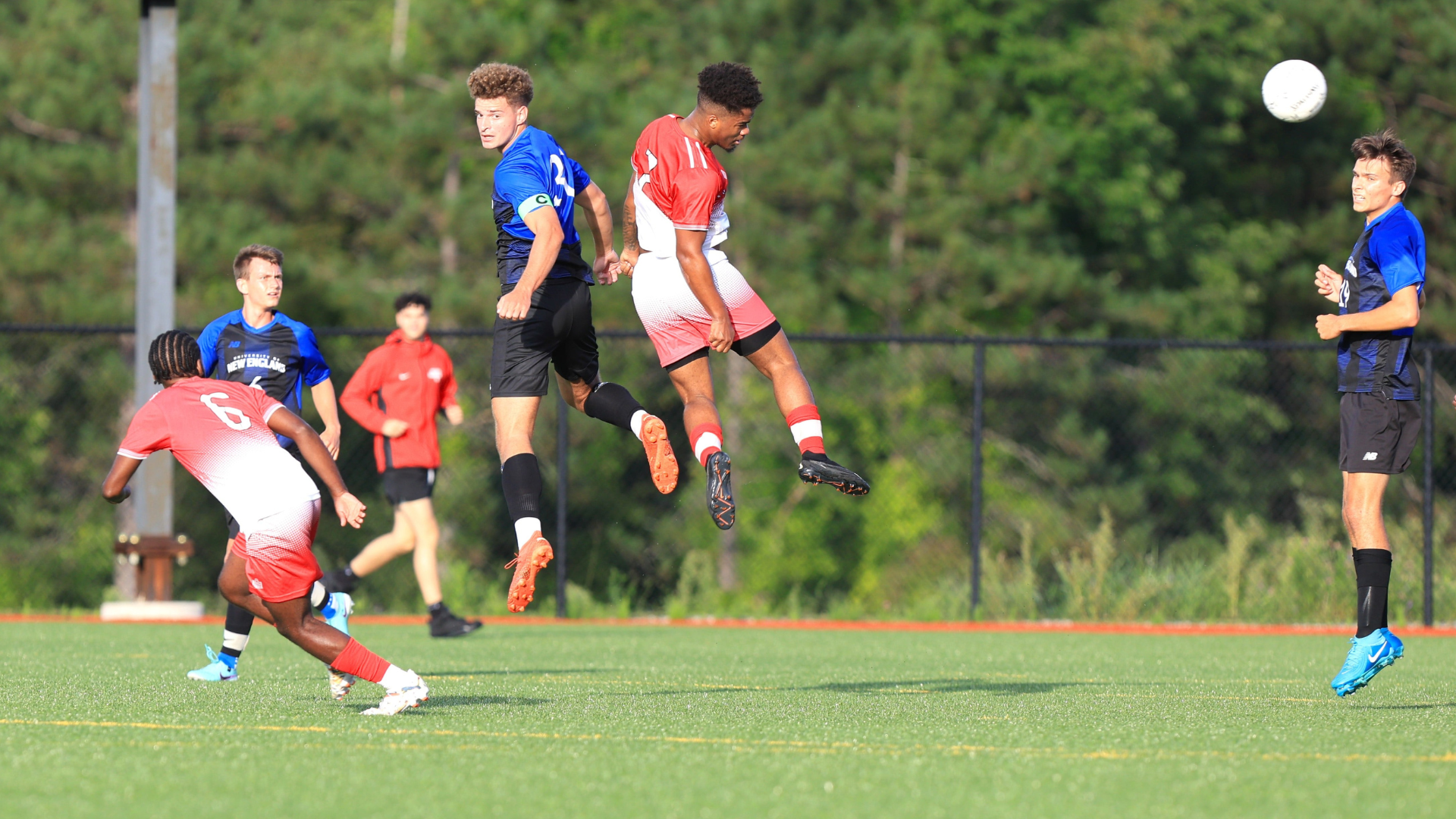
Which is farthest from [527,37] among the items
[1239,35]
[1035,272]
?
[1239,35]

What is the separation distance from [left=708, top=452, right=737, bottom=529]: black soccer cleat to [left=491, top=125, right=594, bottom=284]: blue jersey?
1.09m

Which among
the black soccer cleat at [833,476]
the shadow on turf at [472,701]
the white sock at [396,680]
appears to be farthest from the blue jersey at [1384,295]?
the white sock at [396,680]

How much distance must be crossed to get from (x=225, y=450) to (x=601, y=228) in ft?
7.20

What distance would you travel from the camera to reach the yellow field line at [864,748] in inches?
208

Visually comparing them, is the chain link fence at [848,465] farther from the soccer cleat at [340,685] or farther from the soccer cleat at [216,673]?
the soccer cleat at [340,685]

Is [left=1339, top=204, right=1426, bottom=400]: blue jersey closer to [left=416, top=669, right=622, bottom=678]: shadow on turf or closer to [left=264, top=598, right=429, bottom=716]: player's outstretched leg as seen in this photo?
[left=416, top=669, right=622, bottom=678]: shadow on turf

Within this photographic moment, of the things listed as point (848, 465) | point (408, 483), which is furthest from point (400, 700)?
point (848, 465)

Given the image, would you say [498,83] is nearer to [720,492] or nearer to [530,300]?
[530,300]

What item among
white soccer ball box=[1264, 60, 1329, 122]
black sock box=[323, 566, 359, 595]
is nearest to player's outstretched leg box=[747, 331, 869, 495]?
white soccer ball box=[1264, 60, 1329, 122]

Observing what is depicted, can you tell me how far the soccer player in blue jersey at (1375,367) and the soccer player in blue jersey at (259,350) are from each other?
4627 mm

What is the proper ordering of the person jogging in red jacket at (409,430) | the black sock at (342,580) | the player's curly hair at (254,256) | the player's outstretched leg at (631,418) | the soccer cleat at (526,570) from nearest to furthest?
the soccer cleat at (526,570)
the player's outstretched leg at (631,418)
the player's curly hair at (254,256)
the black sock at (342,580)
the person jogging in red jacket at (409,430)

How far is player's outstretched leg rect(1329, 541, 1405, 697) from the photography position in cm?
693

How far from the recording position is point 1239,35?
27.7 meters

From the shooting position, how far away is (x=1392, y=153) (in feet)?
23.7
